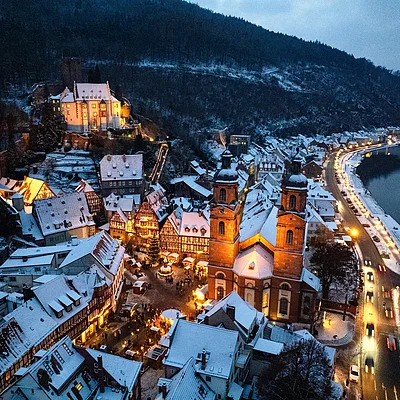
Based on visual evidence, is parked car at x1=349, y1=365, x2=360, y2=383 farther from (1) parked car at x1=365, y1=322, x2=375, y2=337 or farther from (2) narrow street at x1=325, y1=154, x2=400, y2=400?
(1) parked car at x1=365, y1=322, x2=375, y2=337

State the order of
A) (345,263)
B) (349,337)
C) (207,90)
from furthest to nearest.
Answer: (207,90) → (345,263) → (349,337)

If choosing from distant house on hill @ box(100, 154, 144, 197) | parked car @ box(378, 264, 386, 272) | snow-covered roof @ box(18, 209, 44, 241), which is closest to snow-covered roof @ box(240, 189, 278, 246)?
parked car @ box(378, 264, 386, 272)

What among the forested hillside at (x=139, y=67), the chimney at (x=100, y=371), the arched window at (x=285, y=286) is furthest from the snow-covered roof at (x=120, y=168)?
the chimney at (x=100, y=371)

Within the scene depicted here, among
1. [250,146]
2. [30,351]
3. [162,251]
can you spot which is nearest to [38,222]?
[162,251]

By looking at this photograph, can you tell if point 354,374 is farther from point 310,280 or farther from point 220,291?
point 220,291

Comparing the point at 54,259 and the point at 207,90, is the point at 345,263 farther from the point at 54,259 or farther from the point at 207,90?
the point at 207,90
